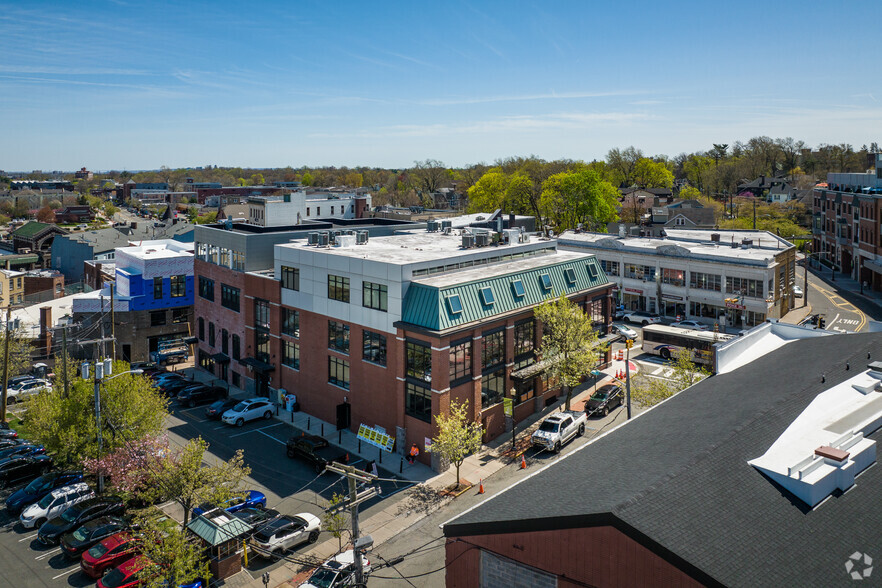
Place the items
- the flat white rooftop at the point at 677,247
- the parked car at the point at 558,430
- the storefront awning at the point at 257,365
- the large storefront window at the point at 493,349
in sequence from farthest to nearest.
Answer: the flat white rooftop at the point at 677,247, the storefront awning at the point at 257,365, the large storefront window at the point at 493,349, the parked car at the point at 558,430

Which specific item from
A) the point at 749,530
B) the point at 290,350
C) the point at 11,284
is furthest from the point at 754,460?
the point at 11,284

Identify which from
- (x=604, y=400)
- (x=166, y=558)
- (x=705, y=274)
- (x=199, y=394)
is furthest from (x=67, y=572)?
(x=705, y=274)

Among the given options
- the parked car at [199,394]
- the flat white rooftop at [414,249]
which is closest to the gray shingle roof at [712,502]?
the flat white rooftop at [414,249]

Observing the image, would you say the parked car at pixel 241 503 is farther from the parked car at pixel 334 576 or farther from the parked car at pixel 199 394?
the parked car at pixel 199 394

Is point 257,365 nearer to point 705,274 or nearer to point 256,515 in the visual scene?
point 256,515

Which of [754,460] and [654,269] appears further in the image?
[654,269]

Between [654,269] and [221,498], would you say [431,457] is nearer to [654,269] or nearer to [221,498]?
[221,498]
